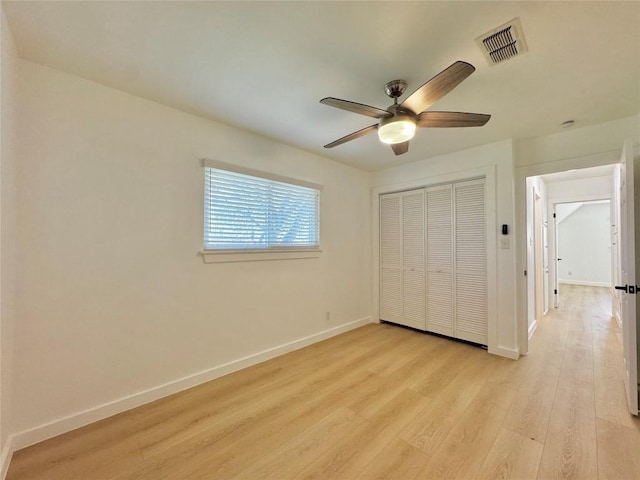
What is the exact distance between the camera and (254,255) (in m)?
2.88

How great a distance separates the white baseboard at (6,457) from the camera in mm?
1473

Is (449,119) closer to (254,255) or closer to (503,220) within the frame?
(503,220)

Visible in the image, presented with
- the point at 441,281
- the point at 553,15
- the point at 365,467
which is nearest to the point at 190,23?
the point at 553,15

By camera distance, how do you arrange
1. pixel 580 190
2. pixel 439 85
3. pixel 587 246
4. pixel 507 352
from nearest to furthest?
pixel 439 85, pixel 507 352, pixel 580 190, pixel 587 246

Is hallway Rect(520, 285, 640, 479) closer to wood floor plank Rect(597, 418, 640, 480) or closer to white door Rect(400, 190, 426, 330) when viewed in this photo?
wood floor plank Rect(597, 418, 640, 480)

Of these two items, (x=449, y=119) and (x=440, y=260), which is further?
(x=440, y=260)

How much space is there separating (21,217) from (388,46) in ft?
8.33

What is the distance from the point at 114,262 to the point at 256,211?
1325mm

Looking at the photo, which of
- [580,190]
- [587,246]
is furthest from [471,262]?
[587,246]

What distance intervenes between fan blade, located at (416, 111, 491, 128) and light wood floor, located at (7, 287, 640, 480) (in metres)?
2.12

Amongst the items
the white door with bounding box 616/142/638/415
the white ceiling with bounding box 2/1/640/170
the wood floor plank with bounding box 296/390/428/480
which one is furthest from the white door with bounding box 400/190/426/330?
the white door with bounding box 616/142/638/415

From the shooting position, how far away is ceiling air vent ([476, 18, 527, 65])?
4.76 feet

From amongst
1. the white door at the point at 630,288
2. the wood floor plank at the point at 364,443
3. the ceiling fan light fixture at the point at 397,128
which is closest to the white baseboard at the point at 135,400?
the wood floor plank at the point at 364,443

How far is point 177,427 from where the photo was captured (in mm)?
1895
